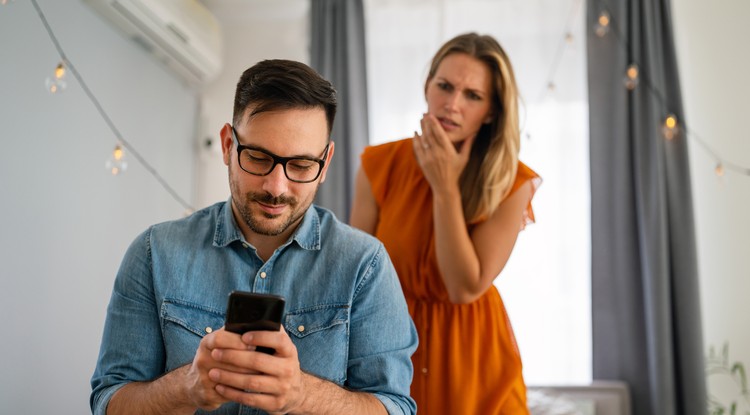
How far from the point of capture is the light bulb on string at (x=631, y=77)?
3.31 m

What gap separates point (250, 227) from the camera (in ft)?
4.38

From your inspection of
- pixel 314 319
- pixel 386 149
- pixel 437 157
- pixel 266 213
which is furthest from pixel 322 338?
pixel 386 149

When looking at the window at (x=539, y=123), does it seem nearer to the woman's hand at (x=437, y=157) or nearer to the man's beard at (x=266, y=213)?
the woman's hand at (x=437, y=157)

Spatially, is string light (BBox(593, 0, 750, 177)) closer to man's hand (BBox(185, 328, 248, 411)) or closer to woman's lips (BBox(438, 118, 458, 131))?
woman's lips (BBox(438, 118, 458, 131))

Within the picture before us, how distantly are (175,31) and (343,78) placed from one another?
2.77 ft

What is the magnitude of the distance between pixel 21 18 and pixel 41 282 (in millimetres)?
859


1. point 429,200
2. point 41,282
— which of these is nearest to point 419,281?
point 429,200

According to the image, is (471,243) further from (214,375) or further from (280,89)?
(214,375)

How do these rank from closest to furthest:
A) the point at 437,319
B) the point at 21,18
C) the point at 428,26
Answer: the point at 437,319, the point at 21,18, the point at 428,26

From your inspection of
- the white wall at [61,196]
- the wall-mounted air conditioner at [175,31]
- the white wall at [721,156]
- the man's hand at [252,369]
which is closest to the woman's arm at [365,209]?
the man's hand at [252,369]

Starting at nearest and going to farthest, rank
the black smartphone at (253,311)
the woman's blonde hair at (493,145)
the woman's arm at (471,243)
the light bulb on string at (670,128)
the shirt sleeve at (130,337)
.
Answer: the black smartphone at (253,311)
the shirt sleeve at (130,337)
the woman's arm at (471,243)
the woman's blonde hair at (493,145)
the light bulb on string at (670,128)

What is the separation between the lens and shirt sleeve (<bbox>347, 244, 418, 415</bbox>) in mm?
1330

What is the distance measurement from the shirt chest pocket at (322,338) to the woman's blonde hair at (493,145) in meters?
0.67

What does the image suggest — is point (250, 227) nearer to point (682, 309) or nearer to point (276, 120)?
point (276, 120)
